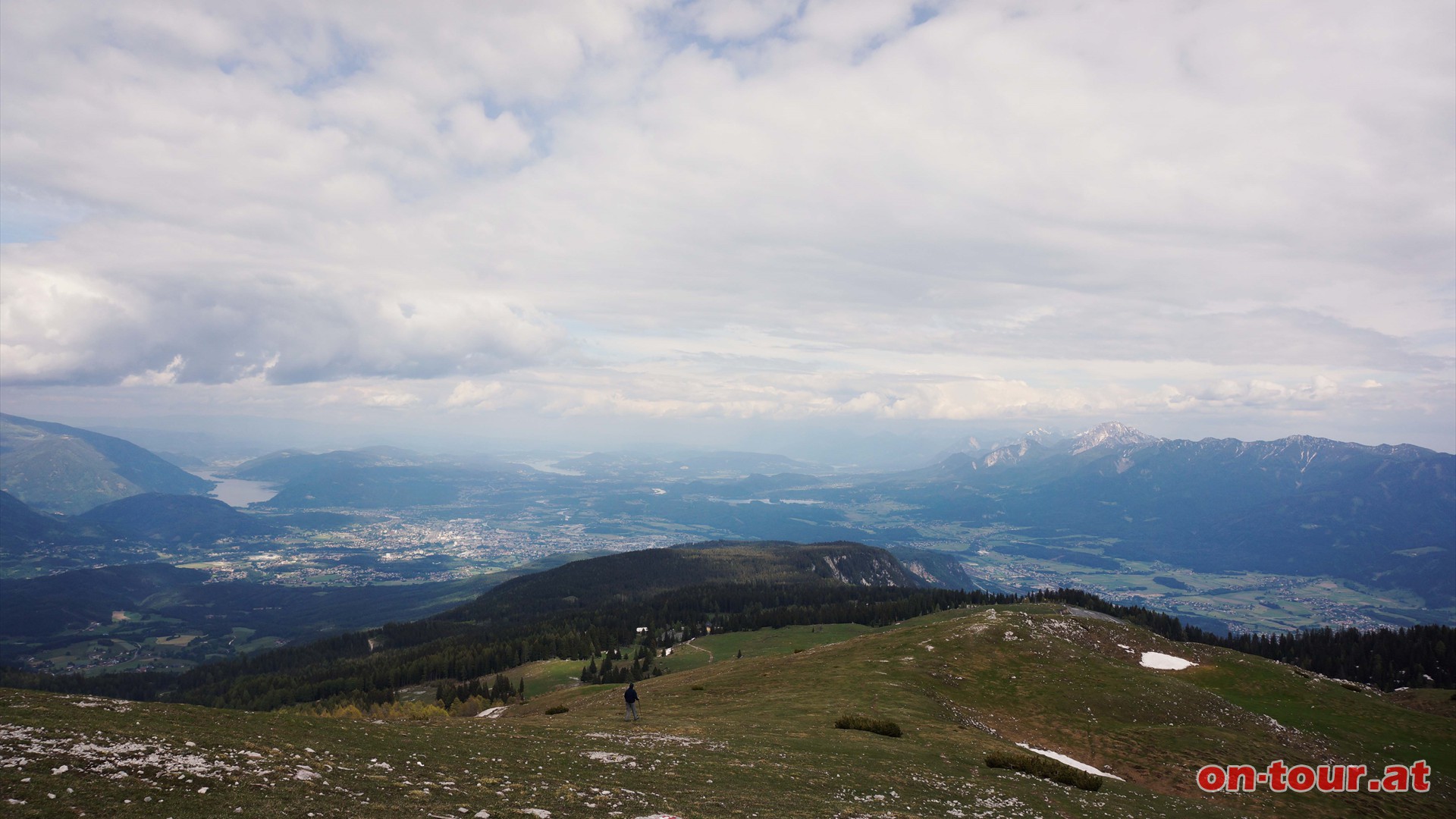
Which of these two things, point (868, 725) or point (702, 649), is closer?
point (868, 725)

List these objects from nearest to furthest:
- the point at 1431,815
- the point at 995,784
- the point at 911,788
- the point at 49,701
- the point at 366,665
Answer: the point at 49,701 → the point at 911,788 → the point at 995,784 → the point at 1431,815 → the point at 366,665

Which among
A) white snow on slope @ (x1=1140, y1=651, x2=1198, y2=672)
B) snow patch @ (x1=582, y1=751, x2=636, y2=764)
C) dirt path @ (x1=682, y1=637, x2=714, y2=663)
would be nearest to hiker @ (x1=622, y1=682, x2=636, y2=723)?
snow patch @ (x1=582, y1=751, x2=636, y2=764)

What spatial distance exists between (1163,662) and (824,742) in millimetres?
61282

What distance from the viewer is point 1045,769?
32812 millimetres

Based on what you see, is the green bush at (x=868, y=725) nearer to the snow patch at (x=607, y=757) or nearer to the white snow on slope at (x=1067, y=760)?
the white snow on slope at (x=1067, y=760)

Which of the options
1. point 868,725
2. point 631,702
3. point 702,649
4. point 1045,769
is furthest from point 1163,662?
point 702,649

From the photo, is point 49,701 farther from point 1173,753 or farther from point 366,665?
point 366,665

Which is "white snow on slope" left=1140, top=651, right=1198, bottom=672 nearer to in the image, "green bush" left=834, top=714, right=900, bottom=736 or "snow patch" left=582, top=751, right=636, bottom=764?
"green bush" left=834, top=714, right=900, bottom=736

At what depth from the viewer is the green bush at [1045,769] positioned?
105 ft

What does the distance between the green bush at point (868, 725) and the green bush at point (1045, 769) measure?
19.7 feet

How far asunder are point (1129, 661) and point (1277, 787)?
32.7 m

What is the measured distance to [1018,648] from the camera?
214ft

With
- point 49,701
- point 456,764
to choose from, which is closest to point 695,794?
point 456,764

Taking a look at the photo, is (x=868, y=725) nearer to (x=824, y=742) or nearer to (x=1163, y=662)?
(x=824, y=742)
